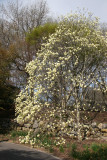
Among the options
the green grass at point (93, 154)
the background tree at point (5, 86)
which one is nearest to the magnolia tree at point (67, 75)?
the green grass at point (93, 154)

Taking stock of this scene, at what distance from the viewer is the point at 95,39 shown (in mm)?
9641

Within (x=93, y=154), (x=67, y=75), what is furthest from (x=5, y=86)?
(x=93, y=154)

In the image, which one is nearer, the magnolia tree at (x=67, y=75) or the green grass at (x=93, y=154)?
the green grass at (x=93, y=154)

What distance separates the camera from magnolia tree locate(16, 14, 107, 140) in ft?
26.5

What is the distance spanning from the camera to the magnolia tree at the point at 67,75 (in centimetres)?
808

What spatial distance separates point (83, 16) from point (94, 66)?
2.75m

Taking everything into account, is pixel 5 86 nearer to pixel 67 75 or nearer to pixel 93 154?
pixel 67 75

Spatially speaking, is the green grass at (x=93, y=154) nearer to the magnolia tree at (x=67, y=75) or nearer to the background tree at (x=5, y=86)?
the magnolia tree at (x=67, y=75)

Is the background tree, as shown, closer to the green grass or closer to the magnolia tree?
the magnolia tree

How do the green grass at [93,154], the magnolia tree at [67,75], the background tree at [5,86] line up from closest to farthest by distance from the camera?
the green grass at [93,154], the magnolia tree at [67,75], the background tree at [5,86]

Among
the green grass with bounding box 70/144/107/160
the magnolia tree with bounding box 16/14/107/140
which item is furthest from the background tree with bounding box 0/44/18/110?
the green grass with bounding box 70/144/107/160

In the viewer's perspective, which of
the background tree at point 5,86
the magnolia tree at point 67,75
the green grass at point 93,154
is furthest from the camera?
the background tree at point 5,86

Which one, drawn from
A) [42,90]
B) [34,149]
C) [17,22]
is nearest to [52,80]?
[42,90]

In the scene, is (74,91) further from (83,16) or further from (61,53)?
(83,16)
